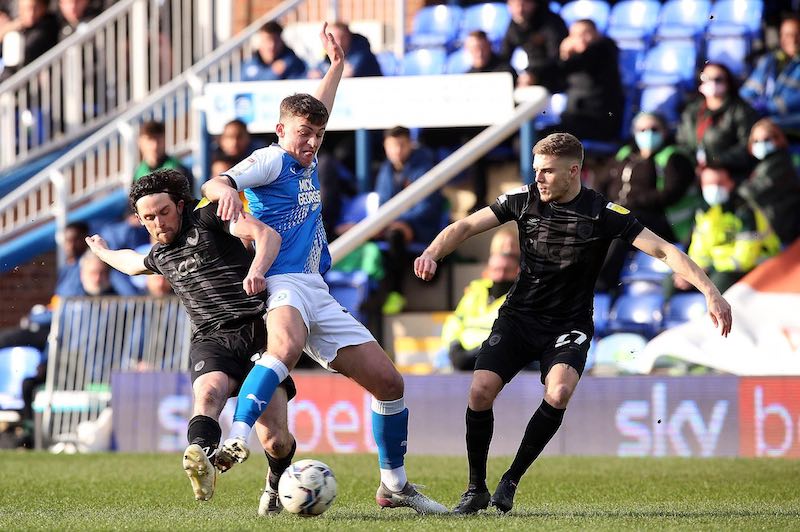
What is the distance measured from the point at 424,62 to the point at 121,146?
3.55m

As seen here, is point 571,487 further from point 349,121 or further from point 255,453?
point 349,121

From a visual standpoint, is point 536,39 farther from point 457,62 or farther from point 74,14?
point 74,14

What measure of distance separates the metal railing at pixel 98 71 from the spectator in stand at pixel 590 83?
4.51 m

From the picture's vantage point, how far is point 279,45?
49.3 feet

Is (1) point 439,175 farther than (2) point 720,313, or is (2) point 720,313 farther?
(1) point 439,175

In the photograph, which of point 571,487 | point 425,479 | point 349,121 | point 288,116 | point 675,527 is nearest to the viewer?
point 675,527

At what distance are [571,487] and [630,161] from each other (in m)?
4.82

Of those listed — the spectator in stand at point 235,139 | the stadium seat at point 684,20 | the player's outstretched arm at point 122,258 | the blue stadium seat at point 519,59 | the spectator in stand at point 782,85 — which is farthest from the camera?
the stadium seat at point 684,20

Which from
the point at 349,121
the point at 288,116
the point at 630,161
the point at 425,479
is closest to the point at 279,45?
the point at 349,121

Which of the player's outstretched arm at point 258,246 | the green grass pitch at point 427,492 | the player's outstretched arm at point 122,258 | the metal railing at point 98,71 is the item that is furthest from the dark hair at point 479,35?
the player's outstretched arm at point 258,246

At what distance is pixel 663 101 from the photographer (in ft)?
47.8

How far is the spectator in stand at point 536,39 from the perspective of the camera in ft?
46.9

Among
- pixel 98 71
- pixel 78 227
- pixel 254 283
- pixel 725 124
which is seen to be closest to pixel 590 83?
pixel 725 124

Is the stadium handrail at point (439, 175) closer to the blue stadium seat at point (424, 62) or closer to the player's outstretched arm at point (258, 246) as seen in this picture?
the blue stadium seat at point (424, 62)
